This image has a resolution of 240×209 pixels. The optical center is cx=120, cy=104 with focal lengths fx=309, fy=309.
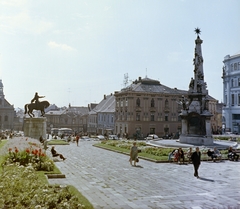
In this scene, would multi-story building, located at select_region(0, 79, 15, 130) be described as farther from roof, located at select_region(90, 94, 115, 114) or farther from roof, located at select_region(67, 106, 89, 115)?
roof, located at select_region(90, 94, 115, 114)

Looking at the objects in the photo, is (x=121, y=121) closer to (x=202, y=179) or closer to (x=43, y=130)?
(x=43, y=130)

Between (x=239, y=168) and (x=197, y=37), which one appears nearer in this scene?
(x=239, y=168)

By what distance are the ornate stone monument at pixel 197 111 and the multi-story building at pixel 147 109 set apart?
30106 mm

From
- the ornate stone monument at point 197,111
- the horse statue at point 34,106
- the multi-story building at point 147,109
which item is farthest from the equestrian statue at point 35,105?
the multi-story building at point 147,109

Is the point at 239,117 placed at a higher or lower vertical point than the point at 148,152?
higher

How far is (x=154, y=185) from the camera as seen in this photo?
14195mm

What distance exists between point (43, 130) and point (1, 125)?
7095cm

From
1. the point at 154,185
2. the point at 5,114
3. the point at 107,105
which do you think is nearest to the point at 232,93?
the point at 107,105

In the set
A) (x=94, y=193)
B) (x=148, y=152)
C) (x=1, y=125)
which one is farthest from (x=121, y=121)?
(x=94, y=193)

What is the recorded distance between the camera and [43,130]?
122ft

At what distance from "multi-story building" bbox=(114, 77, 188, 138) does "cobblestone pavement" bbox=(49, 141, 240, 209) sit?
45.6 m

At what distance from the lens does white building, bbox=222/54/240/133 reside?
64500mm

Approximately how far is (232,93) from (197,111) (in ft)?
118

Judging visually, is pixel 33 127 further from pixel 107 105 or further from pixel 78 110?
pixel 78 110
